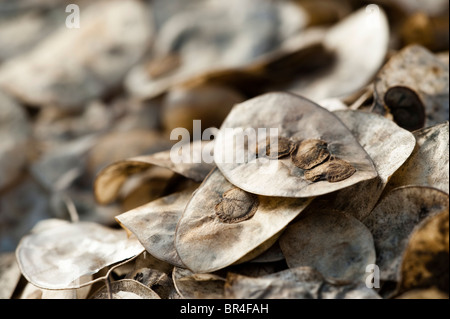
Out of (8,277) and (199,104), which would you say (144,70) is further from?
(8,277)

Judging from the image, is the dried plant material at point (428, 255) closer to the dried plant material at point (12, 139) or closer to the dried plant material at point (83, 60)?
the dried plant material at point (12, 139)

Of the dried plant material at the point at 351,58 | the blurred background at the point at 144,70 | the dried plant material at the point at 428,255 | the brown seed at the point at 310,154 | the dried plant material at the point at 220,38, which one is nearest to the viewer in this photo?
the dried plant material at the point at 428,255

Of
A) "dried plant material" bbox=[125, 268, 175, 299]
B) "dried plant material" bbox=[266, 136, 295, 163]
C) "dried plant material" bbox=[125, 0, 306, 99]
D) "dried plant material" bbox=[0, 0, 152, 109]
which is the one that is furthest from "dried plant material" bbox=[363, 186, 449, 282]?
"dried plant material" bbox=[0, 0, 152, 109]

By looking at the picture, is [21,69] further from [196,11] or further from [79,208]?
[79,208]

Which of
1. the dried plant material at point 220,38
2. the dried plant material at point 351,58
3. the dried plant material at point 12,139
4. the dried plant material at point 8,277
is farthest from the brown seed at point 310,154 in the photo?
the dried plant material at point 12,139

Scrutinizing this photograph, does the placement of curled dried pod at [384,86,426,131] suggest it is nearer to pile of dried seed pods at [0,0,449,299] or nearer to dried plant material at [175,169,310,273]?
pile of dried seed pods at [0,0,449,299]

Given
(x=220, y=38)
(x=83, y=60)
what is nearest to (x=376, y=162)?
(x=220, y=38)
